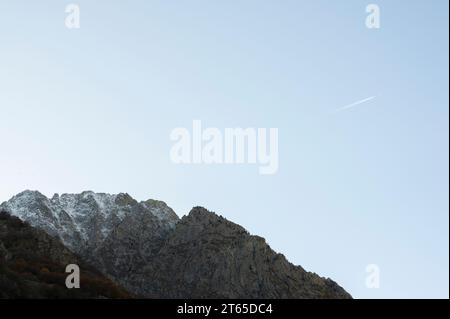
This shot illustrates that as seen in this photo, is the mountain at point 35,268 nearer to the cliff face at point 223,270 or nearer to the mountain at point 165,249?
the mountain at point 165,249

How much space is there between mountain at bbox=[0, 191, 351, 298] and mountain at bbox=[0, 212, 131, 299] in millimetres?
21248

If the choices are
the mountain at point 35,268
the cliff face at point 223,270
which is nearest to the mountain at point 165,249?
the cliff face at point 223,270

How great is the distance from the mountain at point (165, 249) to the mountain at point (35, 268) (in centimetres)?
2125

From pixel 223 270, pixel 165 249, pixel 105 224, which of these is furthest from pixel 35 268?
pixel 105 224

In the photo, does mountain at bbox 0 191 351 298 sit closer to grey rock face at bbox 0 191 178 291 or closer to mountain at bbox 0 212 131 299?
grey rock face at bbox 0 191 178 291

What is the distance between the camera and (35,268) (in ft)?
233

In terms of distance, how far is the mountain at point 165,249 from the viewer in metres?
104

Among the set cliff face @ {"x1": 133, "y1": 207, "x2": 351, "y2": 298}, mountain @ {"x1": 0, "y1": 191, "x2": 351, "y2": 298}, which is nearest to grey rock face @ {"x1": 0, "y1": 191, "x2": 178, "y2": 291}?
mountain @ {"x1": 0, "y1": 191, "x2": 351, "y2": 298}

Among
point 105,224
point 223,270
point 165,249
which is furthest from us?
point 105,224

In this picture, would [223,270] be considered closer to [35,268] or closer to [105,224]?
[105,224]

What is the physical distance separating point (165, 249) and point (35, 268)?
167 feet
